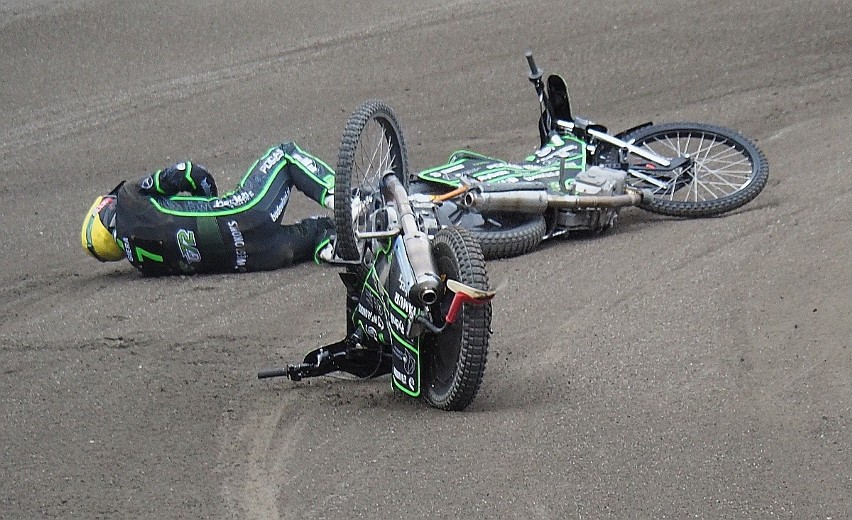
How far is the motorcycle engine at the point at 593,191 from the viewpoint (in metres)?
8.18

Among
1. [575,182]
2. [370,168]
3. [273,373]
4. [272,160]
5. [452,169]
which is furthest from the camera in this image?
[452,169]

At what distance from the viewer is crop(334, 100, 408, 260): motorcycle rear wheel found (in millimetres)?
6176

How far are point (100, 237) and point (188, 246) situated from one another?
2.11 ft

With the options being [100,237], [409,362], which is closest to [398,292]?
[409,362]

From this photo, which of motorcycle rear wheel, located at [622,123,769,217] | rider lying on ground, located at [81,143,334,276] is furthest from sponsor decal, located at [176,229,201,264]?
motorcycle rear wheel, located at [622,123,769,217]

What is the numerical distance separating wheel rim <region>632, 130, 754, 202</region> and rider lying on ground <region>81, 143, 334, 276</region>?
2380 millimetres

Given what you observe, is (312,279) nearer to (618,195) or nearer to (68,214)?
(618,195)

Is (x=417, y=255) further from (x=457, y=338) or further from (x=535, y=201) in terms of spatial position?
(x=535, y=201)

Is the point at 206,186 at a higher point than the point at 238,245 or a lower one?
higher

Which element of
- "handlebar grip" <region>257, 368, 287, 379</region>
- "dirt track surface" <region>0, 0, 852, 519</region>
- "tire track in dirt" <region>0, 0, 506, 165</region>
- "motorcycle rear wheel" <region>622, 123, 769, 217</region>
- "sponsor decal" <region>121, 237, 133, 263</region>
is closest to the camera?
"dirt track surface" <region>0, 0, 852, 519</region>

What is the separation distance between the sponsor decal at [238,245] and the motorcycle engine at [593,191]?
2.13 metres

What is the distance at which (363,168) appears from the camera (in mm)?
6805

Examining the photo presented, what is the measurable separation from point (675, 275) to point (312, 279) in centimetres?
238

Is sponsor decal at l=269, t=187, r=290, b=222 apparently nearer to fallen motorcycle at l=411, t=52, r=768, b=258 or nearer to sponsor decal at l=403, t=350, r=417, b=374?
fallen motorcycle at l=411, t=52, r=768, b=258
